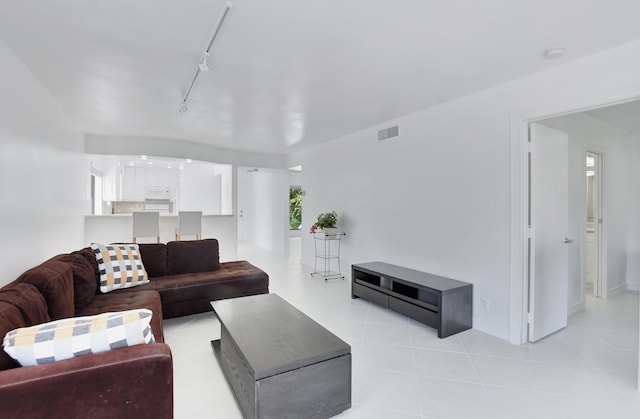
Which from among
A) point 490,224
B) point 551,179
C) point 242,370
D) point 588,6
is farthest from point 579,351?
point 242,370

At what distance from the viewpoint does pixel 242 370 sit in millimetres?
1818

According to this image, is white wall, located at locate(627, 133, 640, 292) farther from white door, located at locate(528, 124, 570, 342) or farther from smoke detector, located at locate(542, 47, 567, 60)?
smoke detector, located at locate(542, 47, 567, 60)

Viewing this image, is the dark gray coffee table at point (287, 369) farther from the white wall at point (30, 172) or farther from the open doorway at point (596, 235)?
the open doorway at point (596, 235)

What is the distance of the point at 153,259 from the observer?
11.8 ft

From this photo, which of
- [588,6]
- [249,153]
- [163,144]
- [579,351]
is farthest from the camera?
[249,153]

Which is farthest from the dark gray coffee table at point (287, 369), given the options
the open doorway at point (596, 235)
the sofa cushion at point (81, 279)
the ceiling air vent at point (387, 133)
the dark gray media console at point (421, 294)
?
the open doorway at point (596, 235)

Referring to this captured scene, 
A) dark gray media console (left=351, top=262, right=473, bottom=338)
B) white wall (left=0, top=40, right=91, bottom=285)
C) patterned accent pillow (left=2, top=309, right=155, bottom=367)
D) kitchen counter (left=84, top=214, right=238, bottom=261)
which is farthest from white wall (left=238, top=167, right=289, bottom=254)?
patterned accent pillow (left=2, top=309, right=155, bottom=367)

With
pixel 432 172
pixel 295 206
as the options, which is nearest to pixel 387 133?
pixel 432 172

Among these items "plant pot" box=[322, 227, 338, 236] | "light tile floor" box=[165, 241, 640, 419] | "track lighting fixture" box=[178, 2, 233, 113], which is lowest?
"light tile floor" box=[165, 241, 640, 419]

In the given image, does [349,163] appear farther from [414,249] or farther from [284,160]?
[284,160]

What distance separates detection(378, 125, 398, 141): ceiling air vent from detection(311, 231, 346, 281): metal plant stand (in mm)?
1790

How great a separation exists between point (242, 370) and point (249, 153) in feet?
18.6

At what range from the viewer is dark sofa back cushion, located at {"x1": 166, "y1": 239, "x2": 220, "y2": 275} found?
3740 mm

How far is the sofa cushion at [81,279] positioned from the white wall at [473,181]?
3.43 meters
